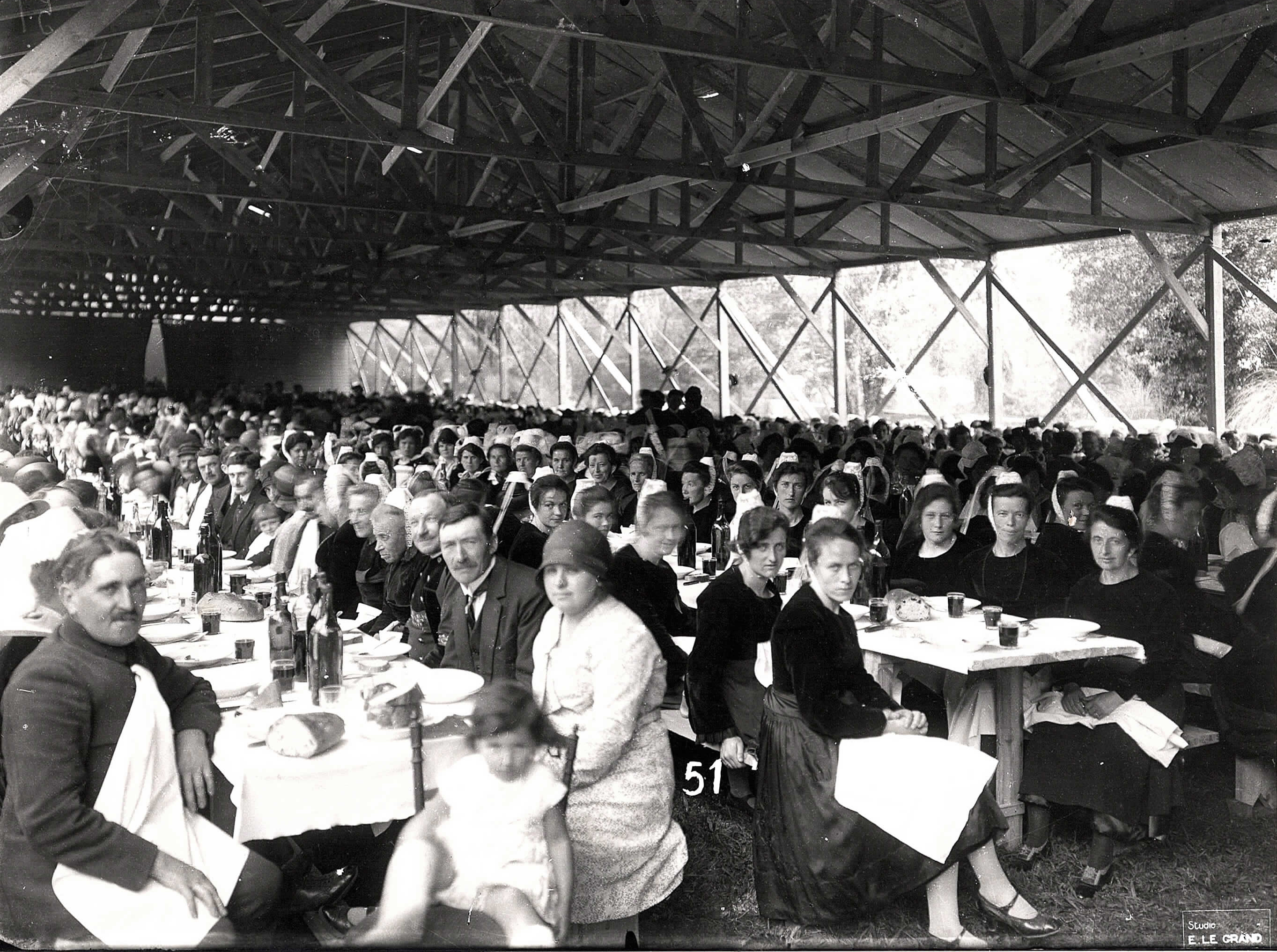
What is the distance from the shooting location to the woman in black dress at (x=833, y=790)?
3.38 m

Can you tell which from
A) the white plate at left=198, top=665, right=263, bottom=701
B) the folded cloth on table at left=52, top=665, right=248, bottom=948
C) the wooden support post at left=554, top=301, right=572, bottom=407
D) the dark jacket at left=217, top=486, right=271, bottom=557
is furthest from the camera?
the wooden support post at left=554, top=301, right=572, bottom=407

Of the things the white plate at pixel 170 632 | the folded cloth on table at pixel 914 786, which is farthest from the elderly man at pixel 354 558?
the folded cloth on table at pixel 914 786

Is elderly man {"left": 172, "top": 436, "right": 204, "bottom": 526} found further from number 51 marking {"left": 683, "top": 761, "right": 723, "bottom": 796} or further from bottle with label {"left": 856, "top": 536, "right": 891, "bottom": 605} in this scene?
bottle with label {"left": 856, "top": 536, "right": 891, "bottom": 605}

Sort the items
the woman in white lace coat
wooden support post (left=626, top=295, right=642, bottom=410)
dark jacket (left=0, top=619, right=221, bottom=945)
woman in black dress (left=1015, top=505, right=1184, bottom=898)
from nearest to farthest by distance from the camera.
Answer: dark jacket (left=0, top=619, right=221, bottom=945) → the woman in white lace coat → woman in black dress (left=1015, top=505, right=1184, bottom=898) → wooden support post (left=626, top=295, right=642, bottom=410)

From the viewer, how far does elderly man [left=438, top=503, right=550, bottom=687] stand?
12.4 ft

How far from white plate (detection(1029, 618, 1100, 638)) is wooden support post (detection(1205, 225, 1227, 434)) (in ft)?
15.4

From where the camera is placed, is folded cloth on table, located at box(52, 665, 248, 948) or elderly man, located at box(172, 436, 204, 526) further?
elderly man, located at box(172, 436, 204, 526)

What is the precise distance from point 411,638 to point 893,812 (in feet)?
6.64

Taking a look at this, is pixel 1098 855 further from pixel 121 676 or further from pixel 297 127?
pixel 297 127

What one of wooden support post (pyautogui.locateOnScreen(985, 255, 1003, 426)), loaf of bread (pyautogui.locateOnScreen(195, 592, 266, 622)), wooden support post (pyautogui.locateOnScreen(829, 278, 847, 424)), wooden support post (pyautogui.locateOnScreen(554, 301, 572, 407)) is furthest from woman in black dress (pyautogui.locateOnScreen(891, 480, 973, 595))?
wooden support post (pyautogui.locateOnScreen(554, 301, 572, 407))

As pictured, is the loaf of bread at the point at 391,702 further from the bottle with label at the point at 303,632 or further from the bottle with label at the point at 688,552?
the bottle with label at the point at 688,552

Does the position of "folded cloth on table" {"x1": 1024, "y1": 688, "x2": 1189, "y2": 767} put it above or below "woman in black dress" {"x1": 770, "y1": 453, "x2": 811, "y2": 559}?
below

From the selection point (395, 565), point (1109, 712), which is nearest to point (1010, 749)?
point (1109, 712)

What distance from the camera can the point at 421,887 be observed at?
2.90 meters
